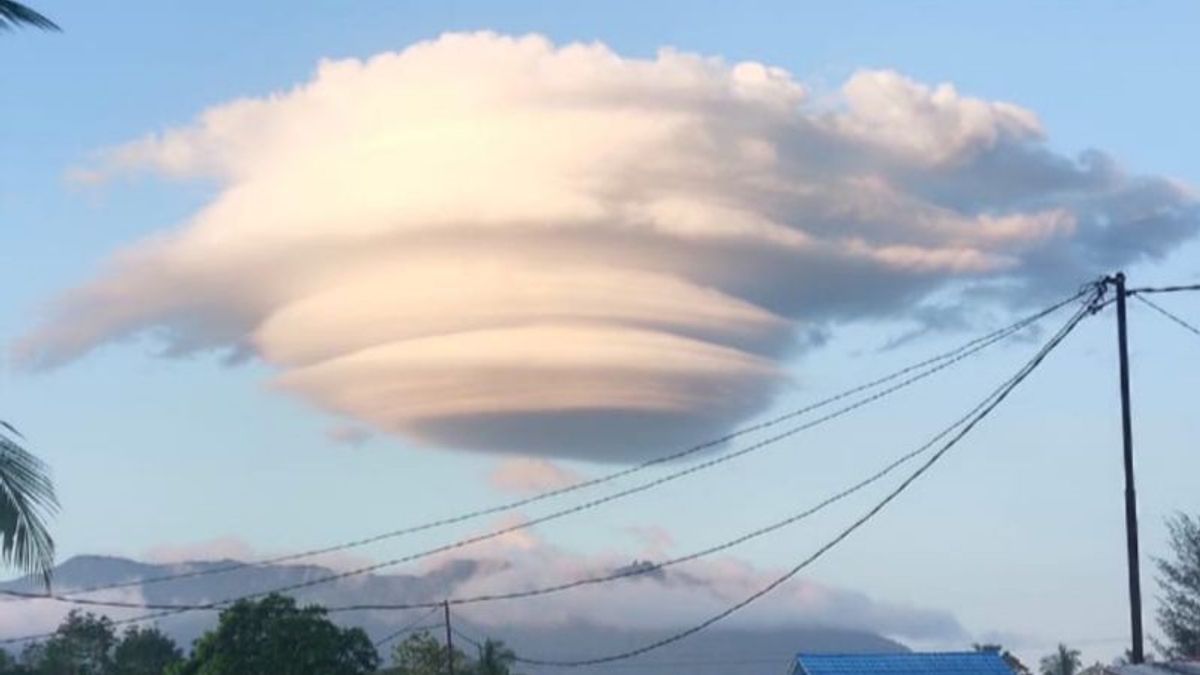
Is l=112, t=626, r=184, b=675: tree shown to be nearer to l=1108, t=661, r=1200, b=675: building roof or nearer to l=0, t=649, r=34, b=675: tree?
l=0, t=649, r=34, b=675: tree

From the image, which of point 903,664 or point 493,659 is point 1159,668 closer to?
point 903,664

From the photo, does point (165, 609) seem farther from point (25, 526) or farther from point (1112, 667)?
point (25, 526)

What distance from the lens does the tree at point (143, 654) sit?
120 m

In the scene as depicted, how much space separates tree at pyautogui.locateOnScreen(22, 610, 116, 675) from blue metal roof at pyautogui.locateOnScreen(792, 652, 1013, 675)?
6587 centimetres

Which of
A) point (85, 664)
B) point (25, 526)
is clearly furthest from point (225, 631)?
point (25, 526)

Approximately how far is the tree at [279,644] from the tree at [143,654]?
91.2ft

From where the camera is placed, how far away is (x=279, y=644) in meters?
90.6

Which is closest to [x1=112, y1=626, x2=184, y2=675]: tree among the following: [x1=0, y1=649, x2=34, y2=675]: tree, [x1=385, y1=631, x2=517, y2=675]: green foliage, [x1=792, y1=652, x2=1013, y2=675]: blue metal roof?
[x1=0, y1=649, x2=34, y2=675]: tree

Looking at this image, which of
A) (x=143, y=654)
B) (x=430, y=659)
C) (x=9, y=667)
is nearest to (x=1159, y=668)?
(x=430, y=659)

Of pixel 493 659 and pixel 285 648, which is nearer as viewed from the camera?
pixel 285 648

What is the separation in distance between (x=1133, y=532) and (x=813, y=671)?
13.1m

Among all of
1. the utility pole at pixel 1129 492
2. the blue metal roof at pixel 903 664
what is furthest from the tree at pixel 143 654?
the utility pole at pixel 1129 492

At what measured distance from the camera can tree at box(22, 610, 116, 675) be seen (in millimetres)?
118269

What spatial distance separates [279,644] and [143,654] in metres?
33.2
